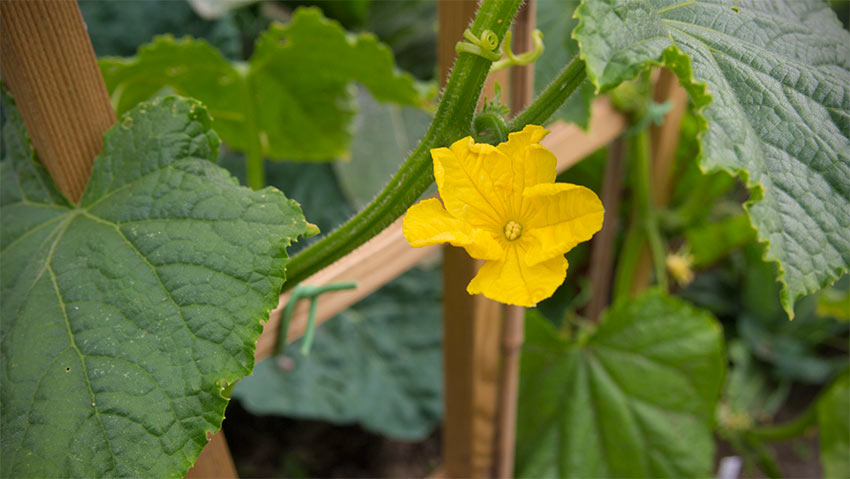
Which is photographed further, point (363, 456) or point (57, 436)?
point (363, 456)

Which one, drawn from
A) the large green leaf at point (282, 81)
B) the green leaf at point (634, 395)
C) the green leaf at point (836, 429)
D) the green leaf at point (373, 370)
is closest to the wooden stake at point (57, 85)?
the large green leaf at point (282, 81)

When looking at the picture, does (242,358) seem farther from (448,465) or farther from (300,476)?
(300,476)

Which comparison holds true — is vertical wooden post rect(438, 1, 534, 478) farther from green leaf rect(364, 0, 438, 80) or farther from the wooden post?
green leaf rect(364, 0, 438, 80)

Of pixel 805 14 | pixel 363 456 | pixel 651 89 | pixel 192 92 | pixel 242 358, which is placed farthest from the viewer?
pixel 363 456

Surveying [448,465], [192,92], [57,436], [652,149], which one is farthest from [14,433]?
[652,149]

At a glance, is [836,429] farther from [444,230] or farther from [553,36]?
[444,230]

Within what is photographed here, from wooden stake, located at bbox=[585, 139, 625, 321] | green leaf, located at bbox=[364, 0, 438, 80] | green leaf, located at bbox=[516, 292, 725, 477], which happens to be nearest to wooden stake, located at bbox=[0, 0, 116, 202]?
green leaf, located at bbox=[516, 292, 725, 477]
